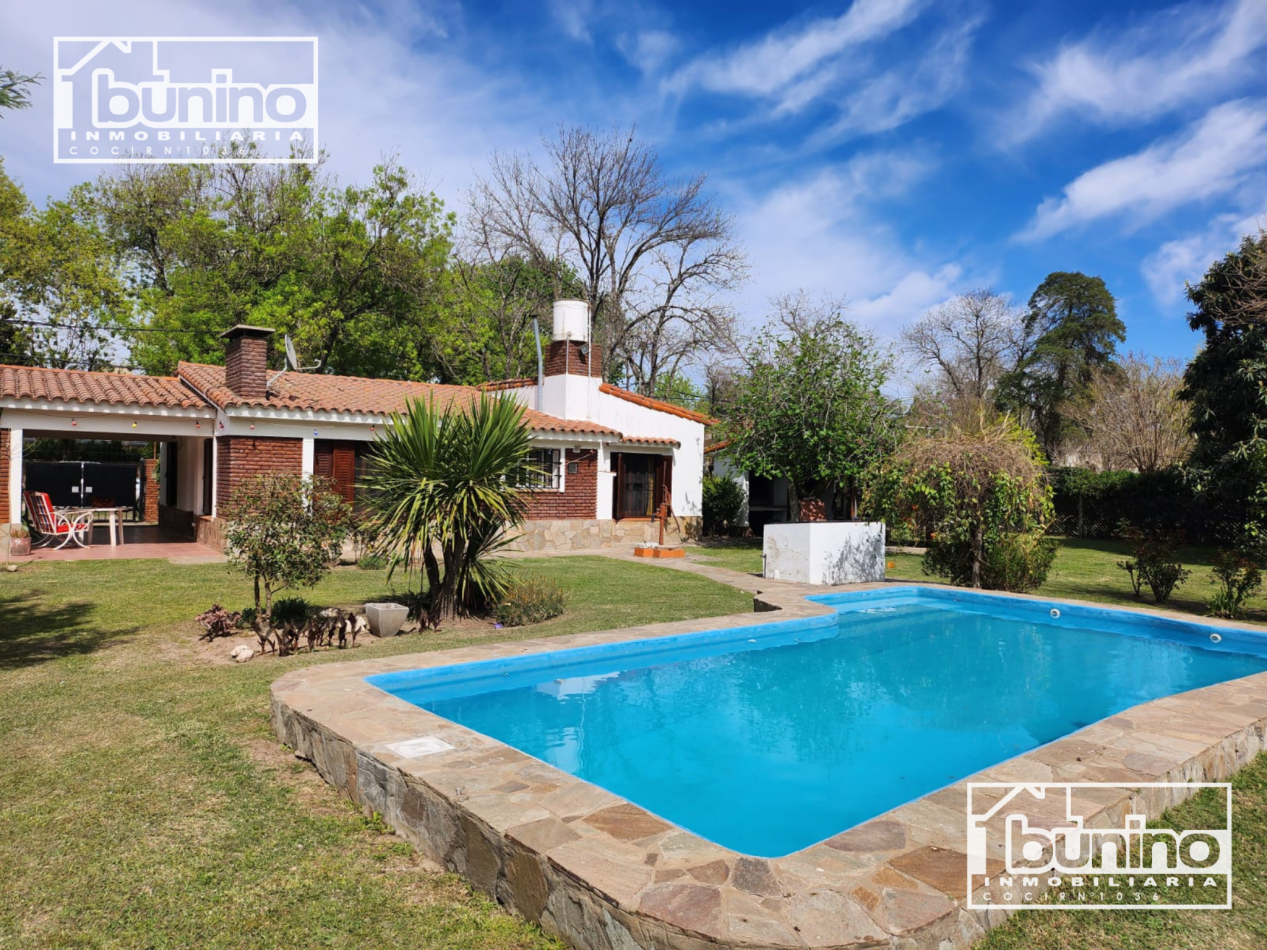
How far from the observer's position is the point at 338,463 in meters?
17.6

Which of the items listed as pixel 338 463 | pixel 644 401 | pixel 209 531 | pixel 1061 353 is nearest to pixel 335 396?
pixel 338 463

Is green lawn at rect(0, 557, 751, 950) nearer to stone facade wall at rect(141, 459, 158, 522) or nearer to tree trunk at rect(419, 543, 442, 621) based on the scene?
tree trunk at rect(419, 543, 442, 621)

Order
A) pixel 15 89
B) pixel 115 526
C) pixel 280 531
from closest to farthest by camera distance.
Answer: pixel 15 89 < pixel 280 531 < pixel 115 526

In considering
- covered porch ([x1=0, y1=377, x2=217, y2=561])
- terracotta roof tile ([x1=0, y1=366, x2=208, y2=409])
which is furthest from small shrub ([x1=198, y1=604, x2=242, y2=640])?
terracotta roof tile ([x1=0, y1=366, x2=208, y2=409])

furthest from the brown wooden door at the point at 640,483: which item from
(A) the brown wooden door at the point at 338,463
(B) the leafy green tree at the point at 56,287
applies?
(B) the leafy green tree at the point at 56,287

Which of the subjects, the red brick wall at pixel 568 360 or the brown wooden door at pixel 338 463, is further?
the red brick wall at pixel 568 360

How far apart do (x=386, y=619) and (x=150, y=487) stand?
78.6 ft

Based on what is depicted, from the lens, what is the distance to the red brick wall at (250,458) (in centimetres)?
1639

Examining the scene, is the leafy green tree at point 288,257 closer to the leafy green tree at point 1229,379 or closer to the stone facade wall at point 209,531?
the stone facade wall at point 209,531

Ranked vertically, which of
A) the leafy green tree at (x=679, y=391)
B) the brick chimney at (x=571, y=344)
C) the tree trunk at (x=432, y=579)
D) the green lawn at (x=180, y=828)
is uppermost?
the leafy green tree at (x=679, y=391)

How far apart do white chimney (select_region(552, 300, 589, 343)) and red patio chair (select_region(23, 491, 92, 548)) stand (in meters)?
12.0

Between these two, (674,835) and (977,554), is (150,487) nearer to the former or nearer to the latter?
(977,554)

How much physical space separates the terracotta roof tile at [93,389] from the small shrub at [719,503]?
1439 centimetres

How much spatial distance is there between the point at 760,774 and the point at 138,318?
3484 centimetres
